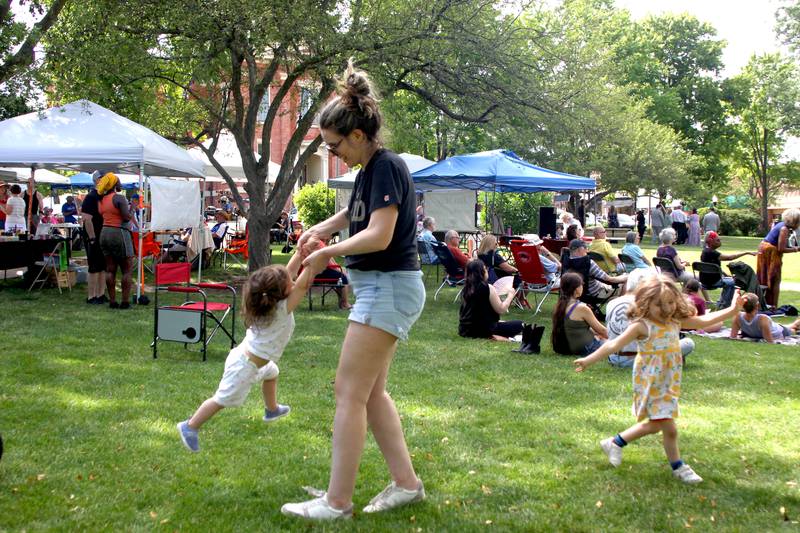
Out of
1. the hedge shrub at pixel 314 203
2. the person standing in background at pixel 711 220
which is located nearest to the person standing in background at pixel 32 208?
the hedge shrub at pixel 314 203

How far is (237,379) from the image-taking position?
13.0 ft

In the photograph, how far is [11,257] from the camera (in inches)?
476

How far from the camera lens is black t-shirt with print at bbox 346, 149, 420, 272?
3.04 metres

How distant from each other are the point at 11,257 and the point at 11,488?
9.40 metres

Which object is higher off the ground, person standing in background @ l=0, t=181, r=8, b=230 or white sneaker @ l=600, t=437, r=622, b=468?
person standing in background @ l=0, t=181, r=8, b=230

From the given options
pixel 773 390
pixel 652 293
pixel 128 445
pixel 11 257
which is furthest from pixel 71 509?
pixel 11 257

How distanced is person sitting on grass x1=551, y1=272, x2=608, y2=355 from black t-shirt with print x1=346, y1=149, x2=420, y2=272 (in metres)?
4.84

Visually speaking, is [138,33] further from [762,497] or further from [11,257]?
[762,497]

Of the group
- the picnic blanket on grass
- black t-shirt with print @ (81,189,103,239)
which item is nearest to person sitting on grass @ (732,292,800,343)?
the picnic blanket on grass

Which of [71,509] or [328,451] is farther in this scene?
[328,451]

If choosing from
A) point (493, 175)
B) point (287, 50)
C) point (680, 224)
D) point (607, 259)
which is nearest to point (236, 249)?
point (287, 50)

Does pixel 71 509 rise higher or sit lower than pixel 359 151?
lower

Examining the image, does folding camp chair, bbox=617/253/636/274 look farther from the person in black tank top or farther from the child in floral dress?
the person in black tank top

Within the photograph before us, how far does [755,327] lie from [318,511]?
24.6 feet
